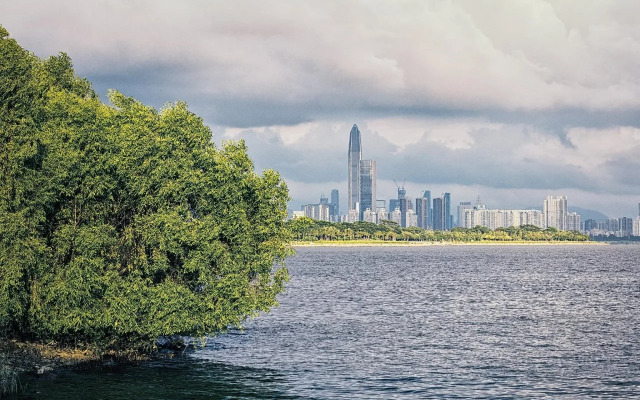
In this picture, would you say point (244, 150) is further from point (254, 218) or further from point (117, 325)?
point (117, 325)

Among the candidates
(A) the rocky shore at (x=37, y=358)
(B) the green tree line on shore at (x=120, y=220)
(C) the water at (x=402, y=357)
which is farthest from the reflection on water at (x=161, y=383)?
(B) the green tree line on shore at (x=120, y=220)

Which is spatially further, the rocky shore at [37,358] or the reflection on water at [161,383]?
the rocky shore at [37,358]

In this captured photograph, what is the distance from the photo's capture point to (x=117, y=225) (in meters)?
55.5

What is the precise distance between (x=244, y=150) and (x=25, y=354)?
23.3 meters

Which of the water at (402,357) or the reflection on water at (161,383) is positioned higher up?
the reflection on water at (161,383)

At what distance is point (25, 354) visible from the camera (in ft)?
172

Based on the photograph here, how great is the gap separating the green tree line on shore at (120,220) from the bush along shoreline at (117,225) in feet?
0.31

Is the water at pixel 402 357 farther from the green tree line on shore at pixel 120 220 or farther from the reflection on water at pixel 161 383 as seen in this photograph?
the green tree line on shore at pixel 120 220

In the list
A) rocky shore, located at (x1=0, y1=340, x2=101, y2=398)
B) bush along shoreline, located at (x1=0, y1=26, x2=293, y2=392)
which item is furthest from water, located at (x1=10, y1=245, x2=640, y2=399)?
bush along shoreline, located at (x1=0, y1=26, x2=293, y2=392)

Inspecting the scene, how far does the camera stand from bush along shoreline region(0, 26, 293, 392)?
1969 inches

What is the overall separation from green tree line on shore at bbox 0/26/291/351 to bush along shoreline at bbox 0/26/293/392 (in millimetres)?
95

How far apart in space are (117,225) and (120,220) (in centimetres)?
58

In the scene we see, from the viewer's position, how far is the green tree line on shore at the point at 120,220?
5000 cm

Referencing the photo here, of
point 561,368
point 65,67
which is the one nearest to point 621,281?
point 561,368
